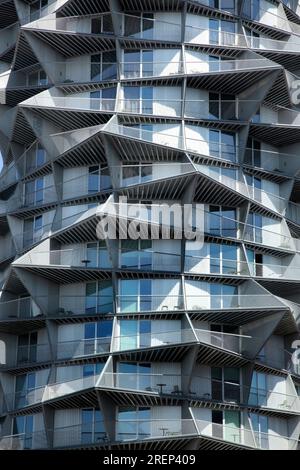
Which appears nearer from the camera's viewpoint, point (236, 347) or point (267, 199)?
point (236, 347)

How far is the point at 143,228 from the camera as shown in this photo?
229ft

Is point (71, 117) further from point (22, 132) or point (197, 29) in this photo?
point (197, 29)

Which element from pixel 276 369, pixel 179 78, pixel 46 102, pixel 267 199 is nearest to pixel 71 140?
pixel 46 102

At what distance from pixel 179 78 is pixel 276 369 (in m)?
17.3

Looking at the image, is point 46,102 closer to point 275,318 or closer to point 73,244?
point 73,244

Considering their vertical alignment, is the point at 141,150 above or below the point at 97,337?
above

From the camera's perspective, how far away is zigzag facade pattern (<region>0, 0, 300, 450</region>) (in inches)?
2677

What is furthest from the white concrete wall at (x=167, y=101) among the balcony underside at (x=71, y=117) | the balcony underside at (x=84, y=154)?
the balcony underside at (x=84, y=154)

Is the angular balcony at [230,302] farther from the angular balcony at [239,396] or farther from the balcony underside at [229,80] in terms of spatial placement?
the balcony underside at [229,80]

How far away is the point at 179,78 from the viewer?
239ft

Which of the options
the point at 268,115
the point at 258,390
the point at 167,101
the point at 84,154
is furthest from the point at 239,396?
the point at 268,115

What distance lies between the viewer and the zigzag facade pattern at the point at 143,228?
223 ft

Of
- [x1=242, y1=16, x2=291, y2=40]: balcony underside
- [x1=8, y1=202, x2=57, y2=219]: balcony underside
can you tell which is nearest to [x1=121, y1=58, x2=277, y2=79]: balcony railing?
[x1=242, y1=16, x2=291, y2=40]: balcony underside

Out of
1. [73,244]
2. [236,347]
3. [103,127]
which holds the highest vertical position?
[103,127]
